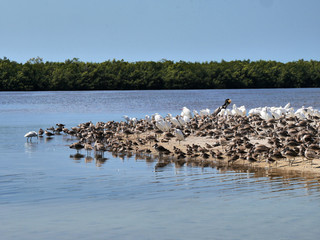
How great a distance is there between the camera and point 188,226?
8.53 m

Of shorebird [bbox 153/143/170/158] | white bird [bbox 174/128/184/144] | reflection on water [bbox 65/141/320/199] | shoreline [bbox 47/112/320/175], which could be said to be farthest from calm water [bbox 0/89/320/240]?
white bird [bbox 174/128/184/144]

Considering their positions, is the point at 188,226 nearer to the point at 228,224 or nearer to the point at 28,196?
the point at 228,224

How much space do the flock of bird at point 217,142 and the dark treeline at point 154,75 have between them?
84.0 m

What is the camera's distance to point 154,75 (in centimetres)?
11381

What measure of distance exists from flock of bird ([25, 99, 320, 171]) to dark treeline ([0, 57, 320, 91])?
84035mm

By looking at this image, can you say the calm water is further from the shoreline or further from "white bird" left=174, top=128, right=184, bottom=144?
"white bird" left=174, top=128, right=184, bottom=144

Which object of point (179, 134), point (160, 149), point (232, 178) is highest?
point (179, 134)

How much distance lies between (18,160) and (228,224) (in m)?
9.61

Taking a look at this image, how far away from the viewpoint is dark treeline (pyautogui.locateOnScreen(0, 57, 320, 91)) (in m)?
107

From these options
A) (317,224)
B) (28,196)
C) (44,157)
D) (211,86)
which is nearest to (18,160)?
(44,157)

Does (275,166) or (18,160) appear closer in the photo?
(275,166)

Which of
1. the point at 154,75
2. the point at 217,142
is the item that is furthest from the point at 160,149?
the point at 154,75

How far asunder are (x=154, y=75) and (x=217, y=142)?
318 feet

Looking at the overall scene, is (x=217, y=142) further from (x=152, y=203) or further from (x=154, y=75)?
(x=154, y=75)
